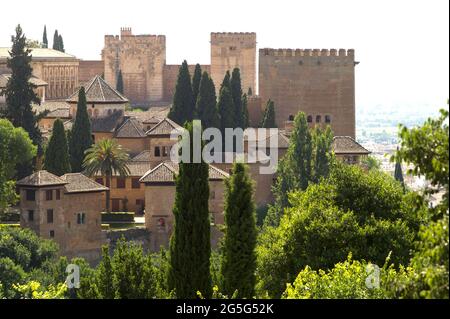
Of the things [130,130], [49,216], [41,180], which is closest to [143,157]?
[130,130]

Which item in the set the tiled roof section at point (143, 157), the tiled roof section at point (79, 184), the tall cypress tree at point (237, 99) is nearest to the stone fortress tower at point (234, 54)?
the tall cypress tree at point (237, 99)

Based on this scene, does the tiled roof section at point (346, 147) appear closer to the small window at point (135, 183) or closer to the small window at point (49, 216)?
the small window at point (135, 183)

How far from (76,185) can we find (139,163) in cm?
939

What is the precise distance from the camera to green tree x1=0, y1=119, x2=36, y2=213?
61156 mm

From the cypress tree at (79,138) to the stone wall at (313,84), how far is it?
71.6ft

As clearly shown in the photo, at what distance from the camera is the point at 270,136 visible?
73.8 metres

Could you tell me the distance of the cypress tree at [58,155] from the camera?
60.7m

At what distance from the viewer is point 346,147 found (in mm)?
75250

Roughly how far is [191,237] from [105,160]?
27407 millimetres

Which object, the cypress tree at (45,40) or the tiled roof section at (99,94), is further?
the cypress tree at (45,40)

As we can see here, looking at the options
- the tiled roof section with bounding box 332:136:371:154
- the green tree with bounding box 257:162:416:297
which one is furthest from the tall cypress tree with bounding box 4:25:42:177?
the green tree with bounding box 257:162:416:297
